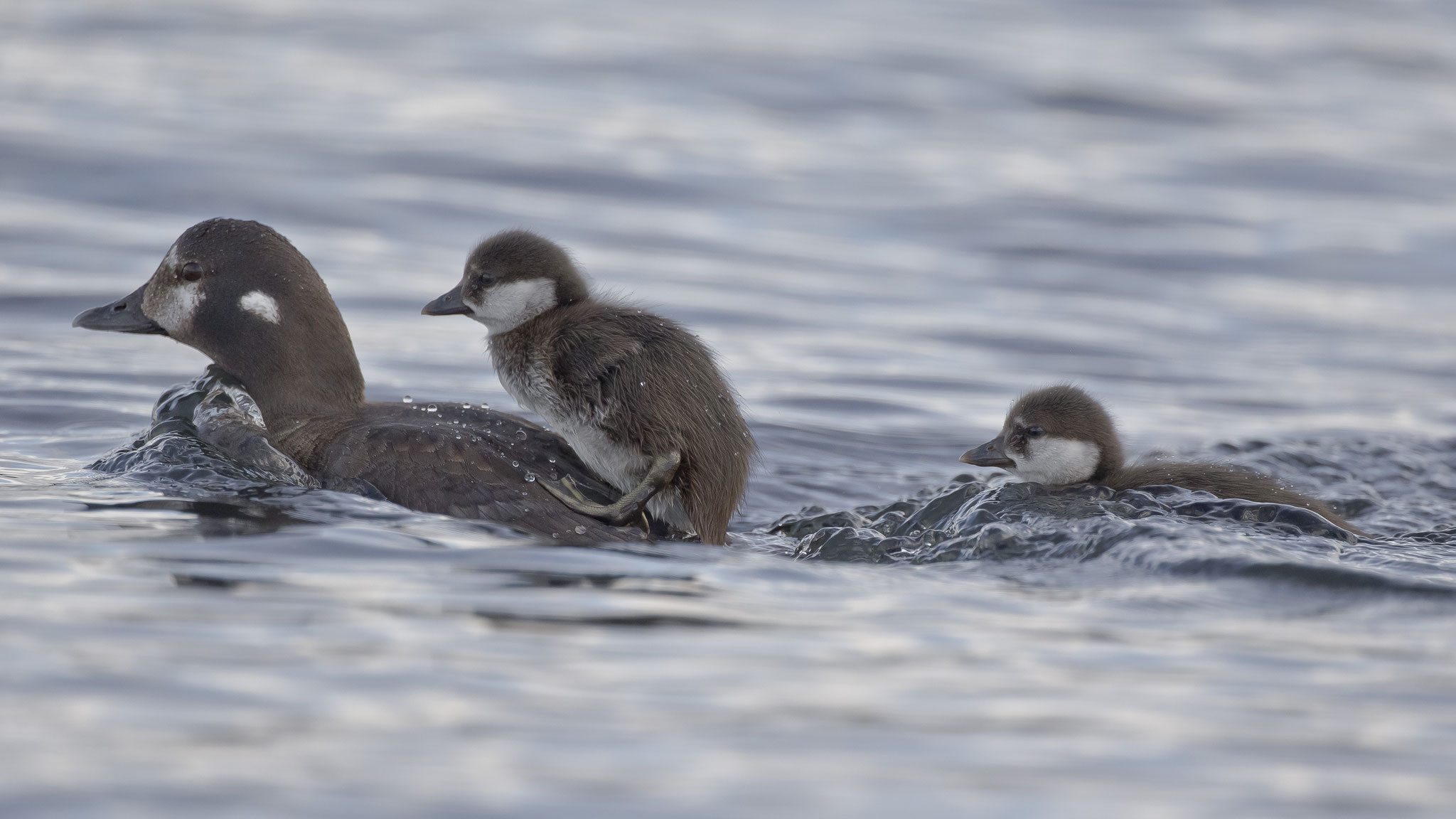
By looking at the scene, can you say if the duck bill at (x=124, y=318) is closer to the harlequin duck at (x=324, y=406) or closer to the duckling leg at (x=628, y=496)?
the harlequin duck at (x=324, y=406)

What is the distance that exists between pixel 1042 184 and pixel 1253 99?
3.81 meters

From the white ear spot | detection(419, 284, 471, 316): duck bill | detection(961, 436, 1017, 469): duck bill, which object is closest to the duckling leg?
detection(419, 284, 471, 316): duck bill

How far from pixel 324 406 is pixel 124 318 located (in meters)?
1.10

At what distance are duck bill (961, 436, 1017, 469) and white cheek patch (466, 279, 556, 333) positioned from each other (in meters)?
1.84

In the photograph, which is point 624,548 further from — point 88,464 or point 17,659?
point 88,464

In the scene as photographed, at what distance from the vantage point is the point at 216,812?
10.7 feet

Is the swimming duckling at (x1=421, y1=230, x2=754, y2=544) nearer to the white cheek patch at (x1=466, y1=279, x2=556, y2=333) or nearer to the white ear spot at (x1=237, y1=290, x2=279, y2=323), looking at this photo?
the white cheek patch at (x1=466, y1=279, x2=556, y2=333)

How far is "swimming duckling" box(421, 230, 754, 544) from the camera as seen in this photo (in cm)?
556

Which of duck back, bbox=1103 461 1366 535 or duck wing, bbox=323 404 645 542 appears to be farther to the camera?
duck back, bbox=1103 461 1366 535

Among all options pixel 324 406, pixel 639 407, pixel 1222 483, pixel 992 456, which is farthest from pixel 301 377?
pixel 1222 483

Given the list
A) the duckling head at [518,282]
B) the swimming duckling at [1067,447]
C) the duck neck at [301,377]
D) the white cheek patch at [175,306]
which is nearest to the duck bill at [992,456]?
the swimming duckling at [1067,447]

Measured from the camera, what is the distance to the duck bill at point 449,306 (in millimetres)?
6410

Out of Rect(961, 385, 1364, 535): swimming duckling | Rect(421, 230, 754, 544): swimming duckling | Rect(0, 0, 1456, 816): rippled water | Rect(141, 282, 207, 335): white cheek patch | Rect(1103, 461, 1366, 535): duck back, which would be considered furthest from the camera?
Rect(961, 385, 1364, 535): swimming duckling

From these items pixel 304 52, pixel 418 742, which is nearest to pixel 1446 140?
pixel 304 52
